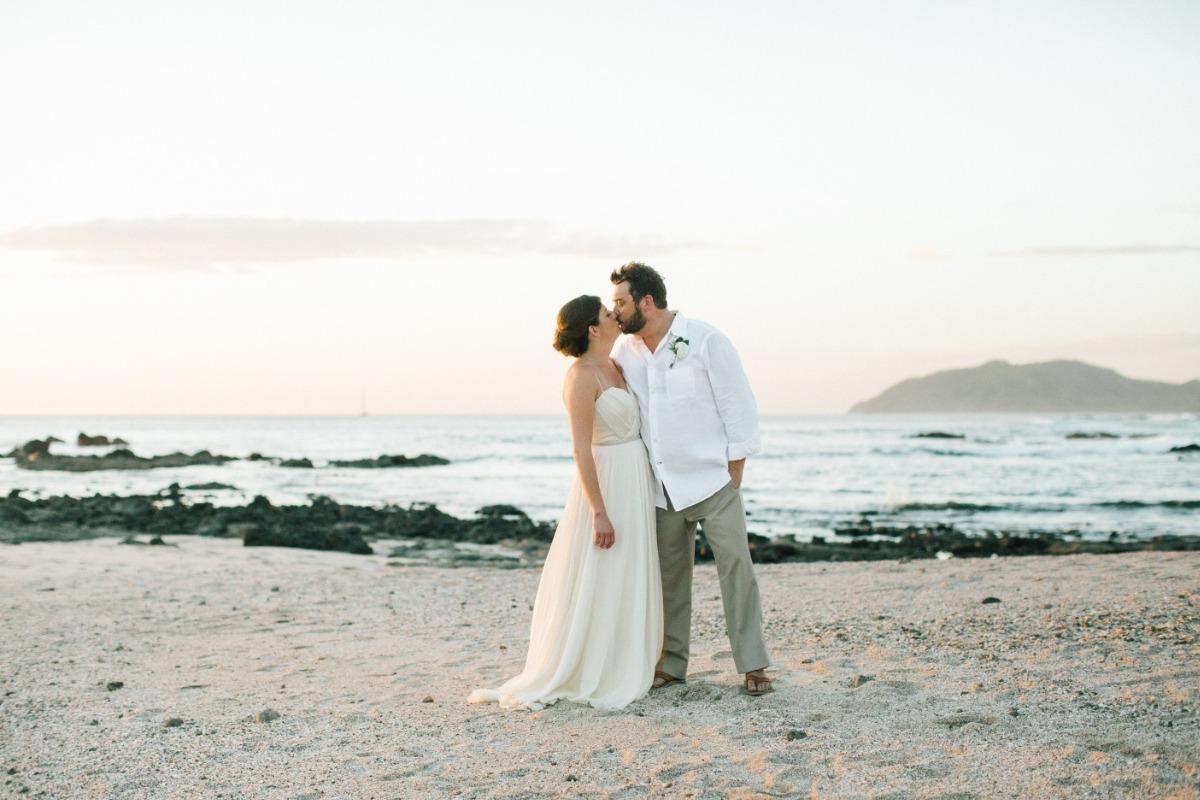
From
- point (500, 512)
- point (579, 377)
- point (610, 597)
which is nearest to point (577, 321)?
point (579, 377)

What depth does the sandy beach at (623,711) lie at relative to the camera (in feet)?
14.5

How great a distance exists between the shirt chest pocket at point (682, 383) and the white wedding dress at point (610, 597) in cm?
27

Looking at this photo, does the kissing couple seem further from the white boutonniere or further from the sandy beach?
the sandy beach

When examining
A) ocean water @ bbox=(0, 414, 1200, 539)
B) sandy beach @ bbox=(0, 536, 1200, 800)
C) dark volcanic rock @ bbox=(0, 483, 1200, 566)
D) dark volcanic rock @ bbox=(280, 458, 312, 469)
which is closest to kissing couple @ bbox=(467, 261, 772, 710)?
sandy beach @ bbox=(0, 536, 1200, 800)

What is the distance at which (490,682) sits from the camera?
643 centimetres

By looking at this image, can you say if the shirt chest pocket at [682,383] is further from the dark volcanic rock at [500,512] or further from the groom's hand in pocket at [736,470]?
the dark volcanic rock at [500,512]

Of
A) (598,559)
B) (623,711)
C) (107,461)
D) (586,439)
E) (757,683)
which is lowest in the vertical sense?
(107,461)

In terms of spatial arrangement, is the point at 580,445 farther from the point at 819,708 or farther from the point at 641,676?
the point at 819,708

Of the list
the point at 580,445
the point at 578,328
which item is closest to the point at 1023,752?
the point at 580,445

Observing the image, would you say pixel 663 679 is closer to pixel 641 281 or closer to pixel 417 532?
pixel 641 281

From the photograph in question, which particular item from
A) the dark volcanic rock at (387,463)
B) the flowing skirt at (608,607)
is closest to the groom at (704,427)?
the flowing skirt at (608,607)

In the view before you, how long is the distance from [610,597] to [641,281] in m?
1.72

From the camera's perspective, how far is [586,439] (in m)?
5.65

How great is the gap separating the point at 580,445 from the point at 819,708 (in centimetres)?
181
